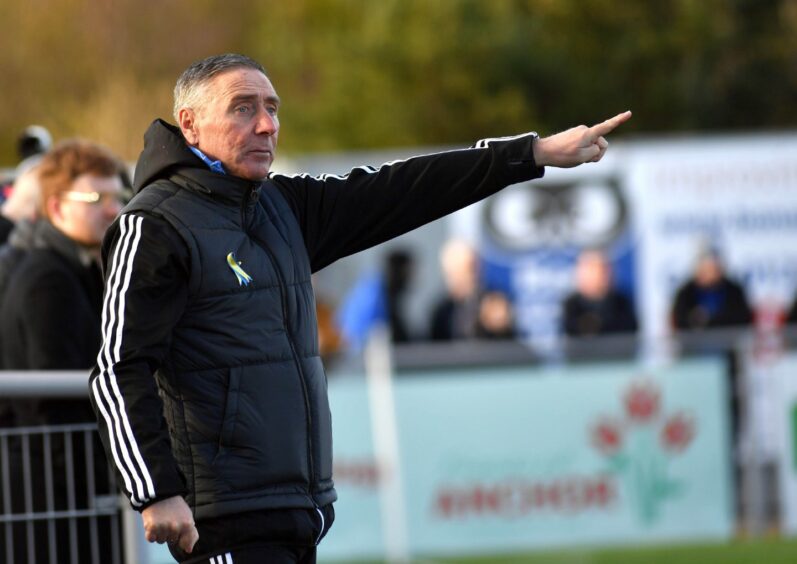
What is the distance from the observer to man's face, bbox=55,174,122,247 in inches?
258

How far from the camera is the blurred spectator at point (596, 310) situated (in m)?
15.2

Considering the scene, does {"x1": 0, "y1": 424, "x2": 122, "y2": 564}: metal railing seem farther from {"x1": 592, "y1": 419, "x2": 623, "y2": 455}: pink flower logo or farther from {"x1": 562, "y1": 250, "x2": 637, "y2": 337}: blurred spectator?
{"x1": 562, "y1": 250, "x2": 637, "y2": 337}: blurred spectator

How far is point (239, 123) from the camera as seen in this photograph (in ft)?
16.3

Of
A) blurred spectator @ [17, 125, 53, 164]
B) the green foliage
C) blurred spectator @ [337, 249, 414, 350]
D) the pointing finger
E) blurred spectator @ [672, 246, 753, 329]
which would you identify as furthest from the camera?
the green foliage

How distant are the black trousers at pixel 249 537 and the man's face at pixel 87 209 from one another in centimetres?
194

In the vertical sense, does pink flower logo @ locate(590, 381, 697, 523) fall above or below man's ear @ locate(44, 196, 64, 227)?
below

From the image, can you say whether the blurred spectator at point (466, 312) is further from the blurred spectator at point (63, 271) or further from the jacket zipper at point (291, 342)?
the jacket zipper at point (291, 342)

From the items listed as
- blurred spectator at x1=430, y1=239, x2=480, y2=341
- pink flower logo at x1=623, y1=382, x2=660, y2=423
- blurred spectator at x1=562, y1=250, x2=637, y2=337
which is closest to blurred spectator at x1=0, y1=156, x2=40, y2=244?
pink flower logo at x1=623, y1=382, x2=660, y2=423

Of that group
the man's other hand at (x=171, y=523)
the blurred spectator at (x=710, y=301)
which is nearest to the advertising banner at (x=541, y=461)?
the blurred spectator at (x=710, y=301)

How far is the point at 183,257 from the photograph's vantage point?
479 cm

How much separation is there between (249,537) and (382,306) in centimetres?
1168

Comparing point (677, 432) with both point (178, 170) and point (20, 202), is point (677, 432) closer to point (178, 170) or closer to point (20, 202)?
point (20, 202)

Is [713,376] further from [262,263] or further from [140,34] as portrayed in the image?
[140,34]

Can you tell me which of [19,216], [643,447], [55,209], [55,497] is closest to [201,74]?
[55,209]
